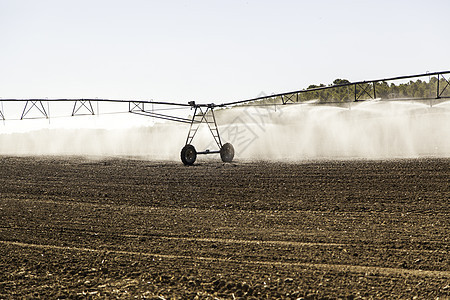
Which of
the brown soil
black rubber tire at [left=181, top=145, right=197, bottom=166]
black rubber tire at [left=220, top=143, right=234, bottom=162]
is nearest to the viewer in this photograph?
the brown soil

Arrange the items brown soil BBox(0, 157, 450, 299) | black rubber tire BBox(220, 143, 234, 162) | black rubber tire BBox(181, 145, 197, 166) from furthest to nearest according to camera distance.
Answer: black rubber tire BBox(220, 143, 234, 162)
black rubber tire BBox(181, 145, 197, 166)
brown soil BBox(0, 157, 450, 299)

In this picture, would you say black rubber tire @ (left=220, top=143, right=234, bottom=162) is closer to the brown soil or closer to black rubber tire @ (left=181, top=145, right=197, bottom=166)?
black rubber tire @ (left=181, top=145, right=197, bottom=166)

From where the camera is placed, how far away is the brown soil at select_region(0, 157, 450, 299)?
681cm

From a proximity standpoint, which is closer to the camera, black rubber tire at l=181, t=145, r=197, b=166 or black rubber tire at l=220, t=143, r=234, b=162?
black rubber tire at l=181, t=145, r=197, b=166

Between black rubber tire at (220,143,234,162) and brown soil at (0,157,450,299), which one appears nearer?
brown soil at (0,157,450,299)

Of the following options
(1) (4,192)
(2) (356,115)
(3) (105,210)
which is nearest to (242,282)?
(3) (105,210)

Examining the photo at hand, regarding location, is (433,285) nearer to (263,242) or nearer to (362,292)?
(362,292)

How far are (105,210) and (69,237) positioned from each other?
290 cm

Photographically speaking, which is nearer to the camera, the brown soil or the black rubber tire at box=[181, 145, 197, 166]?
the brown soil

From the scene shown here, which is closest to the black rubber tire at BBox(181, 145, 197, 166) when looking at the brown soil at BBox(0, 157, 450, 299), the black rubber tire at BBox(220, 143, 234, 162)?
the black rubber tire at BBox(220, 143, 234, 162)

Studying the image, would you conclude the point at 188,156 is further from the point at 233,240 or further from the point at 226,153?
the point at 233,240

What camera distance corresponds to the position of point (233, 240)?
9258 mm

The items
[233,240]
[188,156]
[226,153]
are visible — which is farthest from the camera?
[226,153]

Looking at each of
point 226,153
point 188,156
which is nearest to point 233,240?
point 188,156
